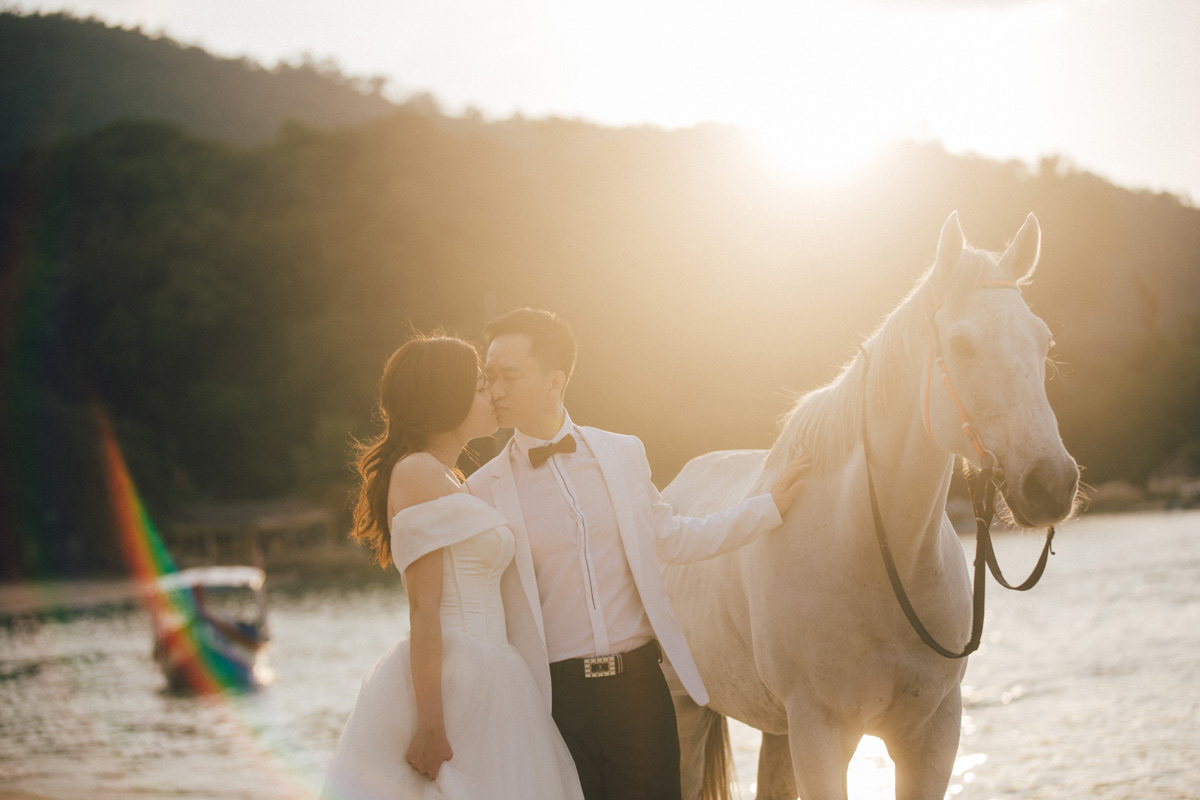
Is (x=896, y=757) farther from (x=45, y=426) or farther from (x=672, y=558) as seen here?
(x=45, y=426)

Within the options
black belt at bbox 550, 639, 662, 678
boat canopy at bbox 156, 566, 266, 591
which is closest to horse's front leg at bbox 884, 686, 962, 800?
black belt at bbox 550, 639, 662, 678

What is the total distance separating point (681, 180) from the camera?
77.5m

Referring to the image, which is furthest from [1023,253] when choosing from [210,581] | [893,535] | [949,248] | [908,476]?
[210,581]

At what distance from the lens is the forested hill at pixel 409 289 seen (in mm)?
52469

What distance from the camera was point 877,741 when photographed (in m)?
13.3

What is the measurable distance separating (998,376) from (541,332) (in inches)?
49.7

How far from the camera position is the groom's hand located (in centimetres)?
314

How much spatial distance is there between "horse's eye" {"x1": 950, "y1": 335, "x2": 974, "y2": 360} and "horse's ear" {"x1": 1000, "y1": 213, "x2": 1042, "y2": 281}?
0.31m

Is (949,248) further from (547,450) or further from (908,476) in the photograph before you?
(547,450)

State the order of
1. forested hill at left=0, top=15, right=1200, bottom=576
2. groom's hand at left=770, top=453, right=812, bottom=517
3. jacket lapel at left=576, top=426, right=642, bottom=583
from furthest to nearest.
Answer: forested hill at left=0, top=15, right=1200, bottom=576
groom's hand at left=770, top=453, right=812, bottom=517
jacket lapel at left=576, top=426, right=642, bottom=583

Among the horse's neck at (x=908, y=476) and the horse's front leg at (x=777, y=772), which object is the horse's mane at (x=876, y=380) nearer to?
the horse's neck at (x=908, y=476)

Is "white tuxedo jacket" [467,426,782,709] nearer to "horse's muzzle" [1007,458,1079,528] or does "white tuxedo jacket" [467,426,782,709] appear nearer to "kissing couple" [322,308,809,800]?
"kissing couple" [322,308,809,800]

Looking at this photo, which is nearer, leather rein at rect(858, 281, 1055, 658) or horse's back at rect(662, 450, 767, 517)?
leather rein at rect(858, 281, 1055, 658)

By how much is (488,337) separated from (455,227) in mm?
71281
